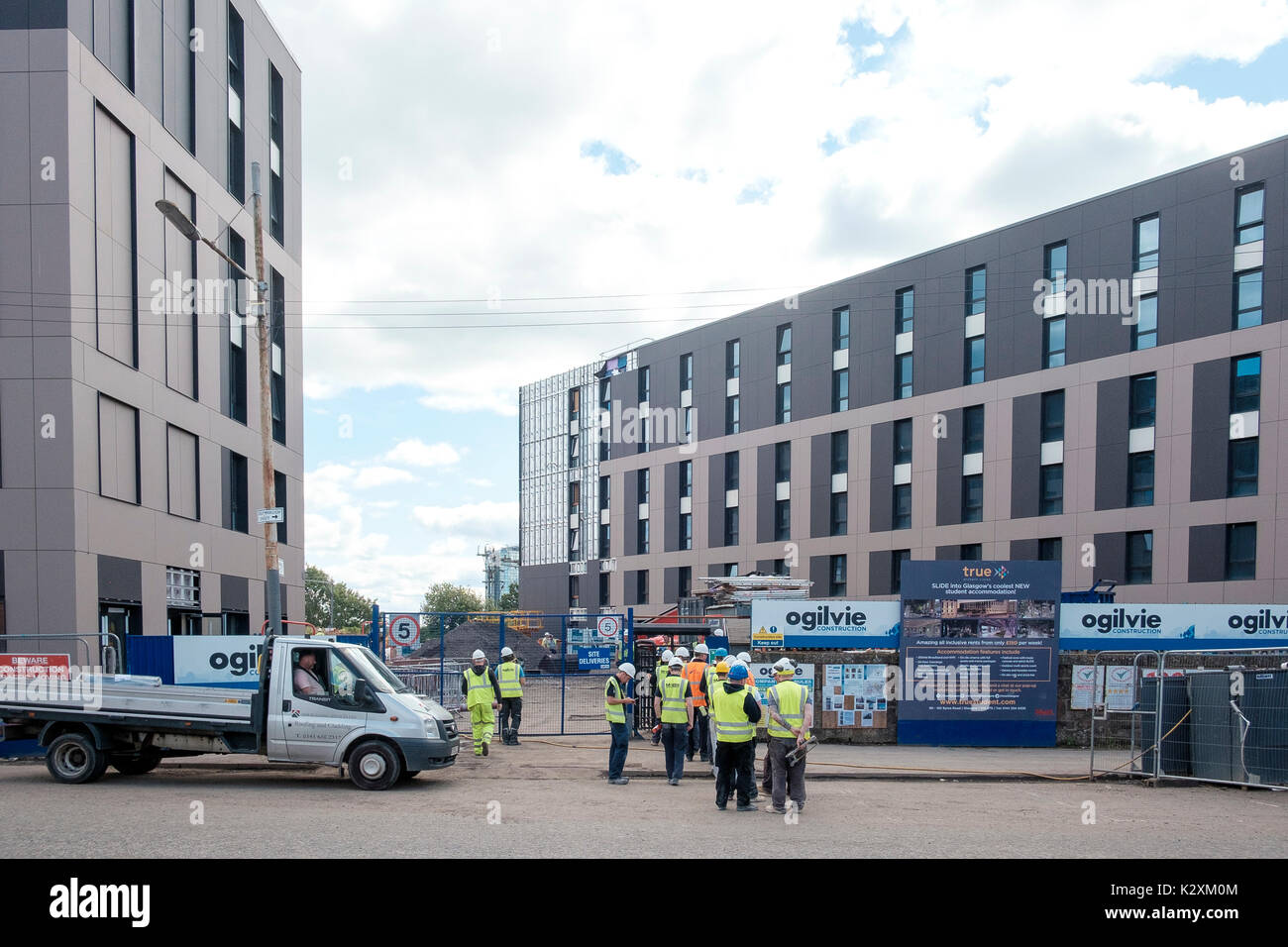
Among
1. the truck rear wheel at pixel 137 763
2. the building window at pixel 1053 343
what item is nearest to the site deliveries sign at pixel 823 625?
the truck rear wheel at pixel 137 763

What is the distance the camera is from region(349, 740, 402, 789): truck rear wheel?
12.9 m

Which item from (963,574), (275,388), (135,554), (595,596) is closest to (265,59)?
(275,388)

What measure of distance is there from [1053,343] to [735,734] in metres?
34.6

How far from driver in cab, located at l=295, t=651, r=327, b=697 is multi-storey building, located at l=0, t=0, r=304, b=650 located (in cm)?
1083

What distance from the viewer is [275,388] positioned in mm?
36625

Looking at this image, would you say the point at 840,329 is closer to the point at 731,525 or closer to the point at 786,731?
the point at 731,525

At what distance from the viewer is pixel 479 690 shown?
16.5 m

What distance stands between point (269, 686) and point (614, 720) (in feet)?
14.6

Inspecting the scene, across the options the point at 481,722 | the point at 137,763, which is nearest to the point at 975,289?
the point at 481,722

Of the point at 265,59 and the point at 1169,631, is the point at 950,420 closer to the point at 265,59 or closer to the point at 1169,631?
the point at 1169,631

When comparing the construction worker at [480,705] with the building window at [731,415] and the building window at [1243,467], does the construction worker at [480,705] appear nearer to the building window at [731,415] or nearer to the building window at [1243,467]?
the building window at [1243,467]

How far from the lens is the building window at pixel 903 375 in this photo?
47.7 m

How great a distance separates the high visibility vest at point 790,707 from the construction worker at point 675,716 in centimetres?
191

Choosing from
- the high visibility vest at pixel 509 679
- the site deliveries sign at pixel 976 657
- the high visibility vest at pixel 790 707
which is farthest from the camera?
the site deliveries sign at pixel 976 657
